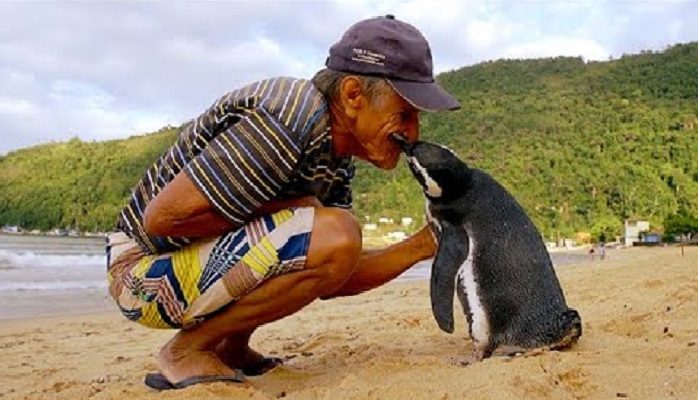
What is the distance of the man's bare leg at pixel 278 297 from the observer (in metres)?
2.56

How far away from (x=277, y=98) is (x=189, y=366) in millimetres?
926

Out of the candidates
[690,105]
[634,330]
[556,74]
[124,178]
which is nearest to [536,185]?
[690,105]

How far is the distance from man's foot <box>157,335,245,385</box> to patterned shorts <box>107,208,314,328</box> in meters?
0.09

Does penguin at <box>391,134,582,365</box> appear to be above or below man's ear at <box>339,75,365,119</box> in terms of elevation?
below

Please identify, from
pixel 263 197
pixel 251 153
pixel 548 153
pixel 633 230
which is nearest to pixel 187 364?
pixel 263 197

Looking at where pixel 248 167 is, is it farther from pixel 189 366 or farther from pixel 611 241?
pixel 611 241

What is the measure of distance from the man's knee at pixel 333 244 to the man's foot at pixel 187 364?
0.46 meters

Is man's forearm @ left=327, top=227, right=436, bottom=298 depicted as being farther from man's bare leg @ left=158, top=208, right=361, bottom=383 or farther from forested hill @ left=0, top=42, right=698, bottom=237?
forested hill @ left=0, top=42, right=698, bottom=237

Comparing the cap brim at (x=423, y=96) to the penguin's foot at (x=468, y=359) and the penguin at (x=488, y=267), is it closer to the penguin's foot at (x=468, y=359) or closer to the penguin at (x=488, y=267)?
the penguin at (x=488, y=267)

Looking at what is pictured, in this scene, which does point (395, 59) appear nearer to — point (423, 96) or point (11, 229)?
point (423, 96)

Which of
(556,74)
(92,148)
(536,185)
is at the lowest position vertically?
(536,185)

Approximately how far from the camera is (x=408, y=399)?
224 centimetres

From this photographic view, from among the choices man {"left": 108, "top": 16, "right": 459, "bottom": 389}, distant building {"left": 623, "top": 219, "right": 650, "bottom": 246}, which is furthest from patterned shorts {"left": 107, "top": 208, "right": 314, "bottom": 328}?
distant building {"left": 623, "top": 219, "right": 650, "bottom": 246}

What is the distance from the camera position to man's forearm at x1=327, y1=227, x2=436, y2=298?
3.04 m
